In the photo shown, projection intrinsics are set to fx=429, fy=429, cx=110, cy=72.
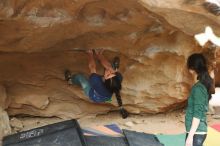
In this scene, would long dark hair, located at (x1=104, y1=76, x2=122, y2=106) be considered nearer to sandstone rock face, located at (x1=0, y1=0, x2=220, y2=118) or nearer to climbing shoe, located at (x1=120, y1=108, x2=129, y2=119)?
sandstone rock face, located at (x1=0, y1=0, x2=220, y2=118)

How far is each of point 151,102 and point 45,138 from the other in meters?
1.91

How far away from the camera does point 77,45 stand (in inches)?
218

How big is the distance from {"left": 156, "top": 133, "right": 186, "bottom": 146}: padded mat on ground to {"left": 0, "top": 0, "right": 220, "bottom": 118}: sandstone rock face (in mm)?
686

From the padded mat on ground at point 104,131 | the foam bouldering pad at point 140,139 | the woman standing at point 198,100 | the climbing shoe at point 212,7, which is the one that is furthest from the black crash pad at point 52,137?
the climbing shoe at point 212,7

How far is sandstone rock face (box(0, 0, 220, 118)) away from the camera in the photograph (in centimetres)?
455

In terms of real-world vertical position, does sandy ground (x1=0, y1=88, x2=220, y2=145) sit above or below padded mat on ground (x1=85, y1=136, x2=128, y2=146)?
below

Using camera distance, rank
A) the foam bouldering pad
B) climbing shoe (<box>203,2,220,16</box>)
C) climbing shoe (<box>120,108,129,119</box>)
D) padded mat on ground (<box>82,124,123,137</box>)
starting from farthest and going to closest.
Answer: climbing shoe (<box>120,108,129,119</box>)
padded mat on ground (<box>82,124,123,137</box>)
the foam bouldering pad
climbing shoe (<box>203,2,220,16</box>)

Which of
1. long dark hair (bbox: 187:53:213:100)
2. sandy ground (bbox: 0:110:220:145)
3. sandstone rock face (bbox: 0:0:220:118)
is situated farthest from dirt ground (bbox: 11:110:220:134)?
long dark hair (bbox: 187:53:213:100)

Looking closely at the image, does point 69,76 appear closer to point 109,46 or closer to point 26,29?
point 109,46

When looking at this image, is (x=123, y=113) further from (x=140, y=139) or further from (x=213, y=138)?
(x=213, y=138)

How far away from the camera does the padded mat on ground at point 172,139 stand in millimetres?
5212

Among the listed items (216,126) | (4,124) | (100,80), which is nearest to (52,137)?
(4,124)

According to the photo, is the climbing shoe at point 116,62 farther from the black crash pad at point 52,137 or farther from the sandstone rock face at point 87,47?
the black crash pad at point 52,137

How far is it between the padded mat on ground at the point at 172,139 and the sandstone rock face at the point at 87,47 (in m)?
0.69
